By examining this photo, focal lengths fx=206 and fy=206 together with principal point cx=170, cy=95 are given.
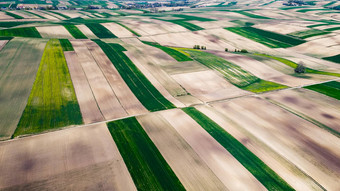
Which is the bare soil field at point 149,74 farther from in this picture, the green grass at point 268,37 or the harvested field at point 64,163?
the green grass at point 268,37

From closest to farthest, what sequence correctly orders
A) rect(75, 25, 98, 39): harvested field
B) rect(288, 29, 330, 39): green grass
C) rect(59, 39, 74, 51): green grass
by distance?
rect(59, 39, 74, 51): green grass < rect(75, 25, 98, 39): harvested field < rect(288, 29, 330, 39): green grass

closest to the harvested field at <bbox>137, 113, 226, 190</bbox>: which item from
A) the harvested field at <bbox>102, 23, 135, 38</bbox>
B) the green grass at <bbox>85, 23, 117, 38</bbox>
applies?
the harvested field at <bbox>102, 23, 135, 38</bbox>

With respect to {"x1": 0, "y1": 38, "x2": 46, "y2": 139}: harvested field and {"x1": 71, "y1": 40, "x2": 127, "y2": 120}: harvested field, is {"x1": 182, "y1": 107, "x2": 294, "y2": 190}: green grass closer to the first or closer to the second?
{"x1": 71, "y1": 40, "x2": 127, "y2": 120}: harvested field

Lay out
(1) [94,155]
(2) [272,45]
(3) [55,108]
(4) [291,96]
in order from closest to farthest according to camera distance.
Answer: (1) [94,155] < (3) [55,108] < (4) [291,96] < (2) [272,45]

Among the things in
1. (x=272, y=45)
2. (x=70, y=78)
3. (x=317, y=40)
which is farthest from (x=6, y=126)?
(x=317, y=40)

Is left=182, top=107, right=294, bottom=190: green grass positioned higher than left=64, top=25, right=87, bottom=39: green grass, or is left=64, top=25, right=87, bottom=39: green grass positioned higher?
left=64, top=25, right=87, bottom=39: green grass

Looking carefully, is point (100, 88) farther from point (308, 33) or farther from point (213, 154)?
point (308, 33)

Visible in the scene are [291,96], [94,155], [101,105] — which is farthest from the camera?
Answer: [291,96]

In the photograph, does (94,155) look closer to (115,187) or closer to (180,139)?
(115,187)
